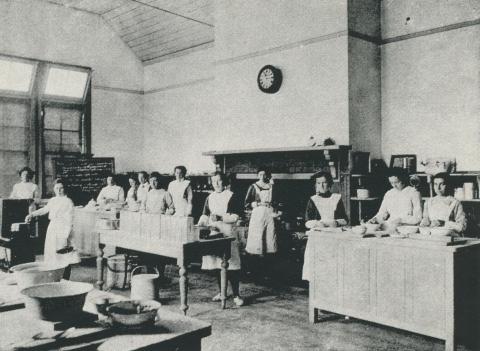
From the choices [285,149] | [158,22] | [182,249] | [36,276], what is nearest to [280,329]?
[182,249]

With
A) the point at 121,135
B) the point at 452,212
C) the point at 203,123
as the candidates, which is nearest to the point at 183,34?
the point at 203,123

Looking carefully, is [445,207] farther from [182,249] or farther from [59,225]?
[59,225]

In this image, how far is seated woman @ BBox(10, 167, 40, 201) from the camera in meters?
8.80

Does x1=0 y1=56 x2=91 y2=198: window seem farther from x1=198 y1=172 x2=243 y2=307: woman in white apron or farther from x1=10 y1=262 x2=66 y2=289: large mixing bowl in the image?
x1=10 y1=262 x2=66 y2=289: large mixing bowl

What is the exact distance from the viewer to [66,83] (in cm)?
1006

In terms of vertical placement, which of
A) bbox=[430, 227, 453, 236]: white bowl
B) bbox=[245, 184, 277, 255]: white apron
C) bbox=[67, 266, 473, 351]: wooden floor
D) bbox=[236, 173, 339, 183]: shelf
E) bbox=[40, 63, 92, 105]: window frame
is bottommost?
bbox=[67, 266, 473, 351]: wooden floor

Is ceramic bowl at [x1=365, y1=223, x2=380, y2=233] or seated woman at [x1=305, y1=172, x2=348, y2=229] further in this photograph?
seated woman at [x1=305, y1=172, x2=348, y2=229]

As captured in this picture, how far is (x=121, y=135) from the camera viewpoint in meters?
11.0

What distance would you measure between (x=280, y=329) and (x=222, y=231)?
1.39 meters

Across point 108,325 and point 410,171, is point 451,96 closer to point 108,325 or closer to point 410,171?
point 410,171

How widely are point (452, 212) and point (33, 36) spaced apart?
845 centimetres

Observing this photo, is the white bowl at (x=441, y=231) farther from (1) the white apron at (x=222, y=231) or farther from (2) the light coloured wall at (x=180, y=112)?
(2) the light coloured wall at (x=180, y=112)

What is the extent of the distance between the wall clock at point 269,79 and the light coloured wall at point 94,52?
4.48m

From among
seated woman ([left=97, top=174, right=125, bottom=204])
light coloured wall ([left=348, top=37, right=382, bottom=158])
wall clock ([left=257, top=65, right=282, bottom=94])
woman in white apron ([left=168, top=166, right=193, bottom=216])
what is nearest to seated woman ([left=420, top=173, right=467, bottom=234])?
light coloured wall ([left=348, top=37, right=382, bottom=158])
